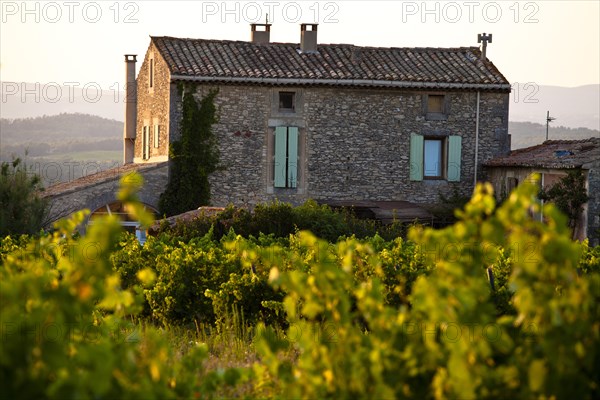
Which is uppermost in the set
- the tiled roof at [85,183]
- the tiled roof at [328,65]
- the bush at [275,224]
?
the tiled roof at [328,65]

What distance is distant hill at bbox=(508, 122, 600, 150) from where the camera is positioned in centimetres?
8470

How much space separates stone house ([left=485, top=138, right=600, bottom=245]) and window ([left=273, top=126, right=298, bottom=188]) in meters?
4.98

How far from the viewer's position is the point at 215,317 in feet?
34.2

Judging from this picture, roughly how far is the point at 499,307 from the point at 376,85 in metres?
15.5

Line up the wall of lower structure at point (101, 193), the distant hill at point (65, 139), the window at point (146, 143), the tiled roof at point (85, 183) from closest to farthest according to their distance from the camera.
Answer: the wall of lower structure at point (101, 193) < the tiled roof at point (85, 183) < the window at point (146, 143) < the distant hill at point (65, 139)

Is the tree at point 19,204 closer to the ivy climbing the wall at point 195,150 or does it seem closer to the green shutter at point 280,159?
the ivy climbing the wall at point 195,150

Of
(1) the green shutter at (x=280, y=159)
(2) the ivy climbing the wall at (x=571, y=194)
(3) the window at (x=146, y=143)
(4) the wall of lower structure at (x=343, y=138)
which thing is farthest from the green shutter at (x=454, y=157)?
(3) the window at (x=146, y=143)

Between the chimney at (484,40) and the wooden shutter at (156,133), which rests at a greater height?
the chimney at (484,40)

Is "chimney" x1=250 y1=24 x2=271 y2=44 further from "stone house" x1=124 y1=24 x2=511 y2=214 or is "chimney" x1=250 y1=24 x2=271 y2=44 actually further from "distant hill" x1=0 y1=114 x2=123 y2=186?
"distant hill" x1=0 y1=114 x2=123 y2=186

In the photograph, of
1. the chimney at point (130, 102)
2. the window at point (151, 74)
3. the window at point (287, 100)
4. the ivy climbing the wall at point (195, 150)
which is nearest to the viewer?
the ivy climbing the wall at point (195, 150)

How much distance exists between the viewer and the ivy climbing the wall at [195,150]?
76.7 feet

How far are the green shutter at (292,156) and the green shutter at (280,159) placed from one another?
12cm

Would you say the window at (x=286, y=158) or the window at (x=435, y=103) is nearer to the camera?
the window at (x=286, y=158)

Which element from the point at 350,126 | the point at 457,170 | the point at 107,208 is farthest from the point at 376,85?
the point at 107,208
